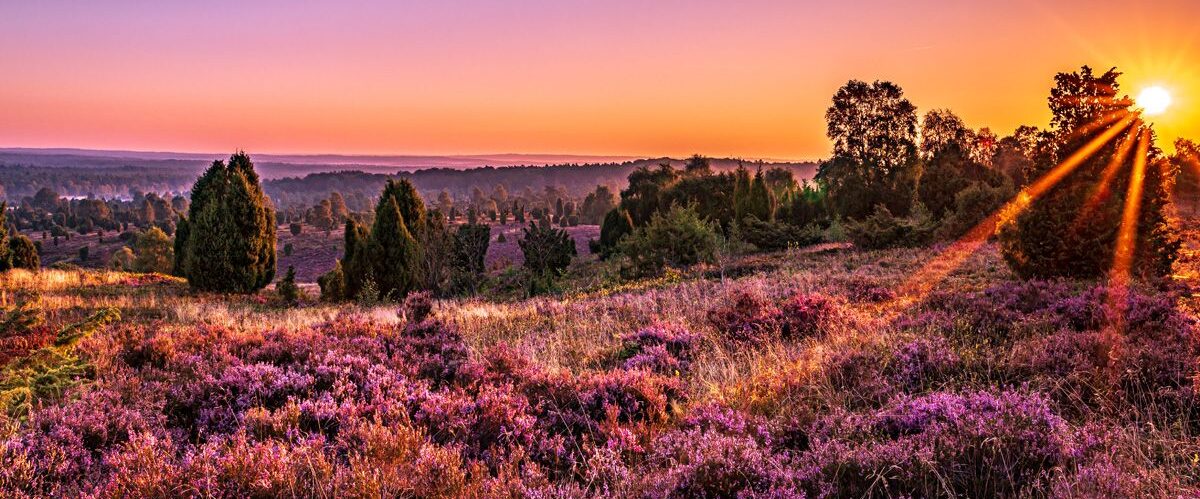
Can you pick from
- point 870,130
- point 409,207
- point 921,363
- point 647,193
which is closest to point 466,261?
point 409,207

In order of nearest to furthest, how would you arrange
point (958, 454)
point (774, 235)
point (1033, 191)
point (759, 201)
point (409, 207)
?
point (958, 454) → point (1033, 191) → point (409, 207) → point (774, 235) → point (759, 201)

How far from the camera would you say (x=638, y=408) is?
4.55m

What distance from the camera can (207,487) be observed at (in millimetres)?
2820

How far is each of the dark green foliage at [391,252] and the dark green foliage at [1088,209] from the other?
19.4 meters

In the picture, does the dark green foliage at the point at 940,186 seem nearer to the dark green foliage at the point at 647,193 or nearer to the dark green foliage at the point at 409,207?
the dark green foliage at the point at 647,193

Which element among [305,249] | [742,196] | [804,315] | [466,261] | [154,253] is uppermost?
[742,196]

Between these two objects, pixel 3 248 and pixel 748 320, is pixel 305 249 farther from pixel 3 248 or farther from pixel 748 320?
pixel 748 320

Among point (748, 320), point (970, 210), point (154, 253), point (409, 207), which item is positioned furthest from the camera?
point (154, 253)

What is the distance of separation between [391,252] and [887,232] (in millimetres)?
20662

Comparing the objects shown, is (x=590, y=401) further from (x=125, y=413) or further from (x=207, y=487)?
(x=125, y=413)

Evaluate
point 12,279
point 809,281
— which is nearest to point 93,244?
point 12,279

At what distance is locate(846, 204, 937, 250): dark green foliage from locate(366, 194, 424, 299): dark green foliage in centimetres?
1883

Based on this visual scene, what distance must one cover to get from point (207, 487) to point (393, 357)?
3220mm

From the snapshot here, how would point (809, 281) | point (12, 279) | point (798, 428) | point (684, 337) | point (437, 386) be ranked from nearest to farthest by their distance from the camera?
point (798, 428) < point (437, 386) < point (684, 337) < point (809, 281) < point (12, 279)
